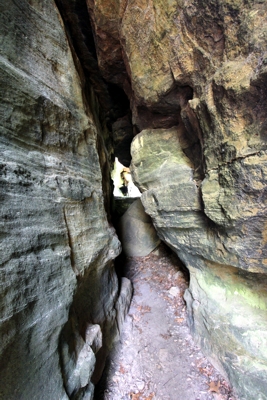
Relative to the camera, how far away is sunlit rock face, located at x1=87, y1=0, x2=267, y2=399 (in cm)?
208

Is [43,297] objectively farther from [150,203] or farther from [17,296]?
[150,203]

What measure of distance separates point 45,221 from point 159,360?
3769 mm

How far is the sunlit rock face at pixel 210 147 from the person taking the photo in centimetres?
208

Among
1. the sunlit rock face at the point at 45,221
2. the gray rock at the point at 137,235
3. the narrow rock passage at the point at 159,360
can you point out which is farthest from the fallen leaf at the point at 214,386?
the gray rock at the point at 137,235

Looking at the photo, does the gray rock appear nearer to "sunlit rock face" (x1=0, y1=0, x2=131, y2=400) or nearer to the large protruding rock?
the large protruding rock

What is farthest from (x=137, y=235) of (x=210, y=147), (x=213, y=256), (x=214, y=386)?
(x=210, y=147)

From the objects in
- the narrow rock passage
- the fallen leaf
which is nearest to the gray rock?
the narrow rock passage

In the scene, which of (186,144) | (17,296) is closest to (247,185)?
(186,144)

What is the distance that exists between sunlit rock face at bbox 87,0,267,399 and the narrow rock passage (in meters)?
0.43

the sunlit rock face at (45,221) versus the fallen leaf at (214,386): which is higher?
the sunlit rock face at (45,221)

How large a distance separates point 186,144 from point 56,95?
266cm

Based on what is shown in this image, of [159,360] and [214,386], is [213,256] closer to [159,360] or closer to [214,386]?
[214,386]

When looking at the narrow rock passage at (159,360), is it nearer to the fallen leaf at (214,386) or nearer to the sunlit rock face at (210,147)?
the fallen leaf at (214,386)

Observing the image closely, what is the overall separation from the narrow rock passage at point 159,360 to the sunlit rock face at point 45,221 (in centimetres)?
47
